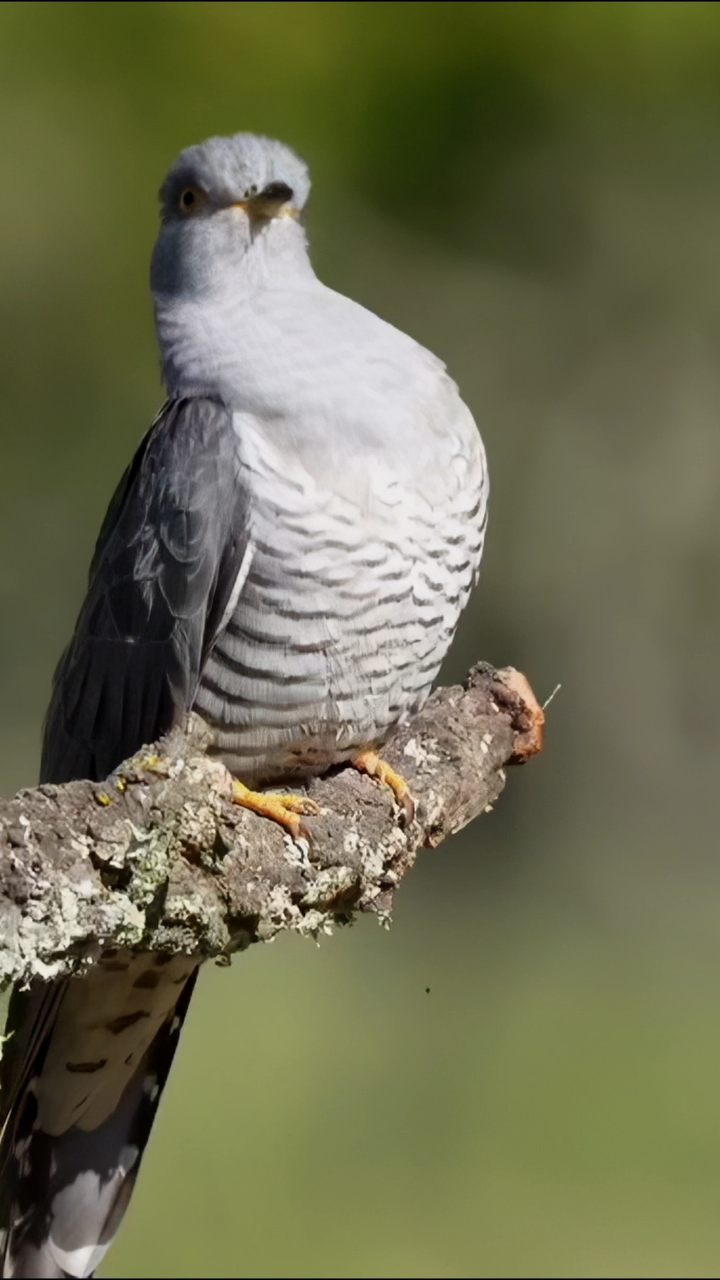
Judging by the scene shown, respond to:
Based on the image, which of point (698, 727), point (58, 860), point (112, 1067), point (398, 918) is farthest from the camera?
point (398, 918)

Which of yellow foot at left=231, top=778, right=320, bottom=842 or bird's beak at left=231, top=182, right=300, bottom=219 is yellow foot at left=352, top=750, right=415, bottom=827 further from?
bird's beak at left=231, top=182, right=300, bottom=219

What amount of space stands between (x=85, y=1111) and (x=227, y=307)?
2.70 feet

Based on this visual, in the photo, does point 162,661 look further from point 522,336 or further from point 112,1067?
point 522,336

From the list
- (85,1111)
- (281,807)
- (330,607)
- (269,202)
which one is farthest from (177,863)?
(269,202)

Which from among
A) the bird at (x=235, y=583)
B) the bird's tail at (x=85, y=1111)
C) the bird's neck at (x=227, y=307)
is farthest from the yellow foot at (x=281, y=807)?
the bird's neck at (x=227, y=307)

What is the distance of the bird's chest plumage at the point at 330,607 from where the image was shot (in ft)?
3.97

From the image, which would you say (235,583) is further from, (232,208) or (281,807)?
(232,208)

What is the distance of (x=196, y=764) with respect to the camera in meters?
0.98

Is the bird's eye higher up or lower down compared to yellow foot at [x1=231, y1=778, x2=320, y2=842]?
higher up

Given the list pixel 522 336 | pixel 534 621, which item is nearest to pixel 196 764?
pixel 534 621

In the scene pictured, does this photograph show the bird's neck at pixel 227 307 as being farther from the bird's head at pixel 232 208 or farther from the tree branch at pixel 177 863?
the tree branch at pixel 177 863

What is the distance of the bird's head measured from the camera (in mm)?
1370

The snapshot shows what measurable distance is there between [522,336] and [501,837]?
1.46 m

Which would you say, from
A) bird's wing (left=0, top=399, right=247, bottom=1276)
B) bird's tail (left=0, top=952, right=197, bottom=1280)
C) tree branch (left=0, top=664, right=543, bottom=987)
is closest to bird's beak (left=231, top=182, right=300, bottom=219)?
bird's wing (left=0, top=399, right=247, bottom=1276)
